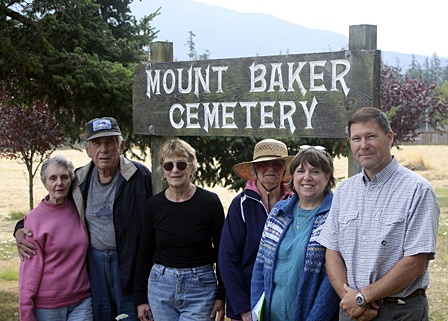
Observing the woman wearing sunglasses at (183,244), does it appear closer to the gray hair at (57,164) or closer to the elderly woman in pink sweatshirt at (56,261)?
the elderly woman in pink sweatshirt at (56,261)

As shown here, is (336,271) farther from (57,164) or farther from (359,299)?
(57,164)

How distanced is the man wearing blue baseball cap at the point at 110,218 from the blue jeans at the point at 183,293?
0.35 meters

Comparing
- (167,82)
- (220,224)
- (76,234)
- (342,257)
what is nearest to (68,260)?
(76,234)

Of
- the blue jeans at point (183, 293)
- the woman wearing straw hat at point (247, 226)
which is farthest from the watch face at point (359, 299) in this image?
the blue jeans at point (183, 293)

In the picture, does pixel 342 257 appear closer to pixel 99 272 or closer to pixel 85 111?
pixel 99 272

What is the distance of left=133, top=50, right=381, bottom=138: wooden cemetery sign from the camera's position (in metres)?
4.01

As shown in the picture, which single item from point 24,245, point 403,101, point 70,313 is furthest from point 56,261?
point 403,101

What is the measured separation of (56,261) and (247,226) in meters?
1.38

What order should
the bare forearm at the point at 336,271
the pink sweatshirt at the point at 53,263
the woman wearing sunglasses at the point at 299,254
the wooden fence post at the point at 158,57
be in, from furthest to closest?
the wooden fence post at the point at 158,57 < the pink sweatshirt at the point at 53,263 < the woman wearing sunglasses at the point at 299,254 < the bare forearm at the point at 336,271

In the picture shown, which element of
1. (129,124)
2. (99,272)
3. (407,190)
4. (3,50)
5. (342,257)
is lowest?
(99,272)

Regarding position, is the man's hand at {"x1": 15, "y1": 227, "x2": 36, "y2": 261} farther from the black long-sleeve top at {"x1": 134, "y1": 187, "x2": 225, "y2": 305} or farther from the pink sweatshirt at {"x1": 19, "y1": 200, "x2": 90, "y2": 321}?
the black long-sleeve top at {"x1": 134, "y1": 187, "x2": 225, "y2": 305}

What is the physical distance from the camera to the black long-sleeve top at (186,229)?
13.1 ft

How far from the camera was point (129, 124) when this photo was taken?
6.54 metres

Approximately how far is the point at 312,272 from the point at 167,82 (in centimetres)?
220
